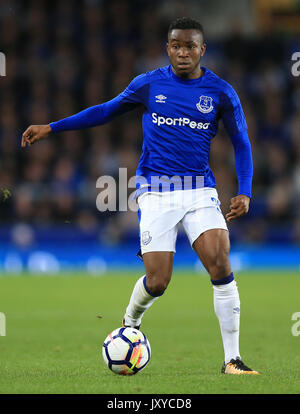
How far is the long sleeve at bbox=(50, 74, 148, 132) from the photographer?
5977mm

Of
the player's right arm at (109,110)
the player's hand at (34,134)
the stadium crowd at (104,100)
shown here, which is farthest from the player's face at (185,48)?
the stadium crowd at (104,100)

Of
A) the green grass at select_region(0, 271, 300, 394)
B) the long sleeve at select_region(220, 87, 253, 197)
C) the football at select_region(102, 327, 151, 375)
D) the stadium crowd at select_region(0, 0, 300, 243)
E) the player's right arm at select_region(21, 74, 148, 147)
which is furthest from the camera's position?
the stadium crowd at select_region(0, 0, 300, 243)

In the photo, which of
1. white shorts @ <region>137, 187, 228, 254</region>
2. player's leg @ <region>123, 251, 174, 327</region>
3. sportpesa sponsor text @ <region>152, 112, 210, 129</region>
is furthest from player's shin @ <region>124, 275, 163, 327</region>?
sportpesa sponsor text @ <region>152, 112, 210, 129</region>

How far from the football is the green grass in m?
0.09

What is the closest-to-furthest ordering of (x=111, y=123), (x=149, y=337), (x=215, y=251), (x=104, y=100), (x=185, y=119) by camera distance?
(x=215, y=251)
(x=185, y=119)
(x=149, y=337)
(x=111, y=123)
(x=104, y=100)

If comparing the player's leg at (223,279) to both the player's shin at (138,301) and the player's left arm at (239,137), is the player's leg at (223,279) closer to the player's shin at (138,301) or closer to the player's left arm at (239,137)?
the player's left arm at (239,137)

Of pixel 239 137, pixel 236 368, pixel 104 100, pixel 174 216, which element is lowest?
pixel 236 368

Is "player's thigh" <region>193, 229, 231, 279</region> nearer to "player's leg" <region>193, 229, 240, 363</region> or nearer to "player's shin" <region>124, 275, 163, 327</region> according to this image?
"player's leg" <region>193, 229, 240, 363</region>

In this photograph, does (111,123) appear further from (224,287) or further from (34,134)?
(224,287)

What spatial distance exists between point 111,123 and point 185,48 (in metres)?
12.7

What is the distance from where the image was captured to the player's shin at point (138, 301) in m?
5.92

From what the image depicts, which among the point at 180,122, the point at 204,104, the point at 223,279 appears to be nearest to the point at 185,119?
the point at 180,122

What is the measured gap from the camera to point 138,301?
19.7 feet

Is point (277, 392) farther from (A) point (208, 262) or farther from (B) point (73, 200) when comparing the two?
Answer: (B) point (73, 200)
